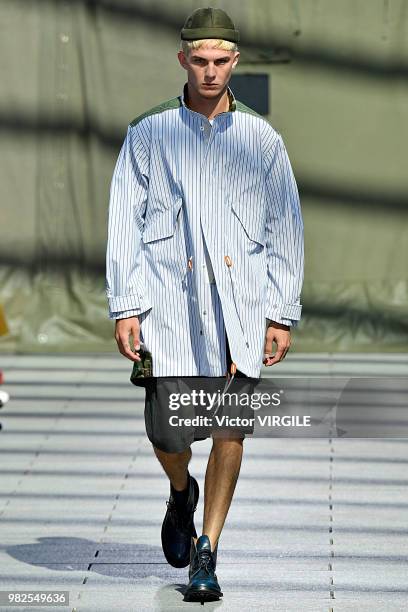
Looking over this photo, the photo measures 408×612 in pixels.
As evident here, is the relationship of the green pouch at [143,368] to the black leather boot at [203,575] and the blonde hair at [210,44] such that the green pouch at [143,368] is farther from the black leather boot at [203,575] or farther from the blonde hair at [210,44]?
the blonde hair at [210,44]

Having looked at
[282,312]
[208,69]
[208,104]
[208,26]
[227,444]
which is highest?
[208,26]

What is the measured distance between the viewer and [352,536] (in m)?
5.57

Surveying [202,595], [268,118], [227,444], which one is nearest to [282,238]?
[227,444]

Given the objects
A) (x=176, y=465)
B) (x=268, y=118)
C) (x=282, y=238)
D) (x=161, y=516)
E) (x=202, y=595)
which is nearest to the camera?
(x=202, y=595)

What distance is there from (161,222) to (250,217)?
28 centimetres

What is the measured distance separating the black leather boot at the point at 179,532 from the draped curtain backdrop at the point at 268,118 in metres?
5.84

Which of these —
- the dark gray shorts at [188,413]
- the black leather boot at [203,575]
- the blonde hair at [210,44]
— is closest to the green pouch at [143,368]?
the dark gray shorts at [188,413]

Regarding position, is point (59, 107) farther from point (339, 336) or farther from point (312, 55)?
point (339, 336)

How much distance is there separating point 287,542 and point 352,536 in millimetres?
266

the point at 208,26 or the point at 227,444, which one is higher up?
the point at 208,26

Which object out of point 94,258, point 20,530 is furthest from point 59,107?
Result: point 20,530

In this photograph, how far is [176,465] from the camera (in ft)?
16.2

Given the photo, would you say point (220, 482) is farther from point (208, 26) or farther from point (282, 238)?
point (208, 26)

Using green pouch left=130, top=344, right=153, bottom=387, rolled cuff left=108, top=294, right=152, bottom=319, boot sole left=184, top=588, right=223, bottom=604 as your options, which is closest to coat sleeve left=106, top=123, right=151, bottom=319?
rolled cuff left=108, top=294, right=152, bottom=319
